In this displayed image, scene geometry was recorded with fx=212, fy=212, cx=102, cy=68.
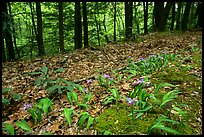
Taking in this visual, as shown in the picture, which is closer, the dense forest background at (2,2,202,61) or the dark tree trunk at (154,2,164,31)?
the dense forest background at (2,2,202,61)

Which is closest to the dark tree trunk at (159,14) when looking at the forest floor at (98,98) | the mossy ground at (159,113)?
the forest floor at (98,98)

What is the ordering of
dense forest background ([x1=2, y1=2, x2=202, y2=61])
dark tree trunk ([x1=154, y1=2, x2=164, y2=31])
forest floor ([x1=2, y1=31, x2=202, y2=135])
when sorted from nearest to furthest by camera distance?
forest floor ([x1=2, y1=31, x2=202, y2=135])
dense forest background ([x1=2, y1=2, x2=202, y2=61])
dark tree trunk ([x1=154, y1=2, x2=164, y2=31])

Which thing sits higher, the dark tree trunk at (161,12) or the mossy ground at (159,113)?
the dark tree trunk at (161,12)

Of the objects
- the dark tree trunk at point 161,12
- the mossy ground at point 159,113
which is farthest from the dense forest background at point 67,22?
the mossy ground at point 159,113

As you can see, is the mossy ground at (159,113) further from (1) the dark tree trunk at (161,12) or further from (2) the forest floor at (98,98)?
(1) the dark tree trunk at (161,12)

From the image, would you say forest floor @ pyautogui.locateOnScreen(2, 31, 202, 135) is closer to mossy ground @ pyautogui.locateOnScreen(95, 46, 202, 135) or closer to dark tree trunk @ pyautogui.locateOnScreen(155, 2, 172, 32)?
mossy ground @ pyautogui.locateOnScreen(95, 46, 202, 135)

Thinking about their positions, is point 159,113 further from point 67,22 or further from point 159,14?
point 67,22

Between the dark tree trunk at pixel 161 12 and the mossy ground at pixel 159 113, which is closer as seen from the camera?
the mossy ground at pixel 159 113

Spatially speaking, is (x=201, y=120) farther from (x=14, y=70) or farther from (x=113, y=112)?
(x=14, y=70)

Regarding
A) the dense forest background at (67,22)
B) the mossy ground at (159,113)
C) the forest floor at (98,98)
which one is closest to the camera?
the mossy ground at (159,113)

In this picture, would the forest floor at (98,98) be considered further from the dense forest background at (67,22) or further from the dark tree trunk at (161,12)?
the dark tree trunk at (161,12)

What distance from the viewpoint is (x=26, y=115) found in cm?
356

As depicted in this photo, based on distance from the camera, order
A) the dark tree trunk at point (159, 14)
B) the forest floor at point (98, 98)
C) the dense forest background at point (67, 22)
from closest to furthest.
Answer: the forest floor at point (98, 98) → the dense forest background at point (67, 22) → the dark tree trunk at point (159, 14)

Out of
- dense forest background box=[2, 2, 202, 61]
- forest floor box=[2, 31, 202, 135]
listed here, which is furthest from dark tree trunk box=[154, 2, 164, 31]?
forest floor box=[2, 31, 202, 135]
